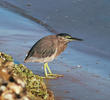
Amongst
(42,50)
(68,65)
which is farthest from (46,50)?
(68,65)

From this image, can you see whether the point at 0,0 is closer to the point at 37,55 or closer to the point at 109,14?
the point at 109,14

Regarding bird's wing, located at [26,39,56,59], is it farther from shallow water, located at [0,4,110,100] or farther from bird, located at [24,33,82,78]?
shallow water, located at [0,4,110,100]

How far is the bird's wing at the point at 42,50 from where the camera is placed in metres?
Answer: 7.13

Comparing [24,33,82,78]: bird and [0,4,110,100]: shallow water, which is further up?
[24,33,82,78]: bird

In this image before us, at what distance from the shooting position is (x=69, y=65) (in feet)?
24.6

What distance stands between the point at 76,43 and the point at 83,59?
5.06ft

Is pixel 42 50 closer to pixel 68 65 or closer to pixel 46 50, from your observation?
pixel 46 50

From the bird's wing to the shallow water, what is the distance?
255 mm

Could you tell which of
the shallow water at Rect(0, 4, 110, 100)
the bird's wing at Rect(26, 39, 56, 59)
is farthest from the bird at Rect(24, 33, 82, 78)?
the shallow water at Rect(0, 4, 110, 100)

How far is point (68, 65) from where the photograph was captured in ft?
24.5

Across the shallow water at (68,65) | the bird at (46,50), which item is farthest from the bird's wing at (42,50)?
the shallow water at (68,65)

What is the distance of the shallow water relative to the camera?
594 cm

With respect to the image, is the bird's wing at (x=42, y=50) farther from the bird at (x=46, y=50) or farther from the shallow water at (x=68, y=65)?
the shallow water at (x=68, y=65)

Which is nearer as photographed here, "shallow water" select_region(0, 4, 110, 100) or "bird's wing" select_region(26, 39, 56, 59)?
"shallow water" select_region(0, 4, 110, 100)
